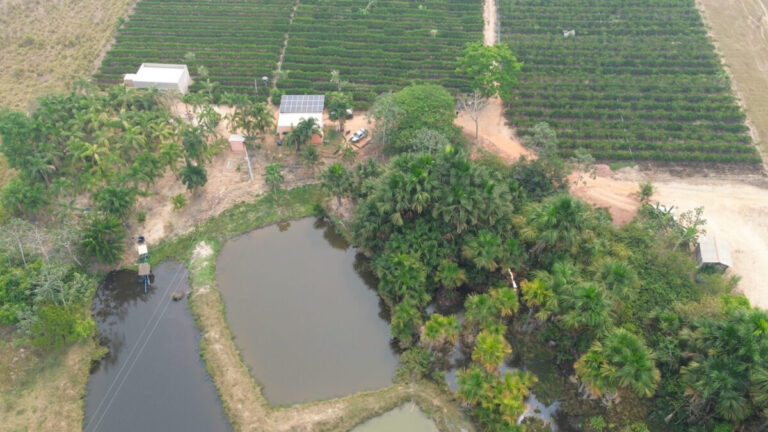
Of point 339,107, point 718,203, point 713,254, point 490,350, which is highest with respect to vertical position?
point 339,107

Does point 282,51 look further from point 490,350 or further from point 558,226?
point 490,350

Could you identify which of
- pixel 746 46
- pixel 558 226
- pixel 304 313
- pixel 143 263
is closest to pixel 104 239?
pixel 143 263

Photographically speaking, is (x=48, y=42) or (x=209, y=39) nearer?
(x=48, y=42)

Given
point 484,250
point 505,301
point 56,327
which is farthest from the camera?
point 484,250

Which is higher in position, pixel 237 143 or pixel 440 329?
pixel 237 143

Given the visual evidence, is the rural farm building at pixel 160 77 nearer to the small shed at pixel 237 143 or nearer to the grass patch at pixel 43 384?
the small shed at pixel 237 143

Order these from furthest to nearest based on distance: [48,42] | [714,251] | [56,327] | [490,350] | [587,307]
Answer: [48,42], [714,251], [56,327], [587,307], [490,350]

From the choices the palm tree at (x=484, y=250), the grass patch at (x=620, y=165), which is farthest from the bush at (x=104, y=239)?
the grass patch at (x=620, y=165)
